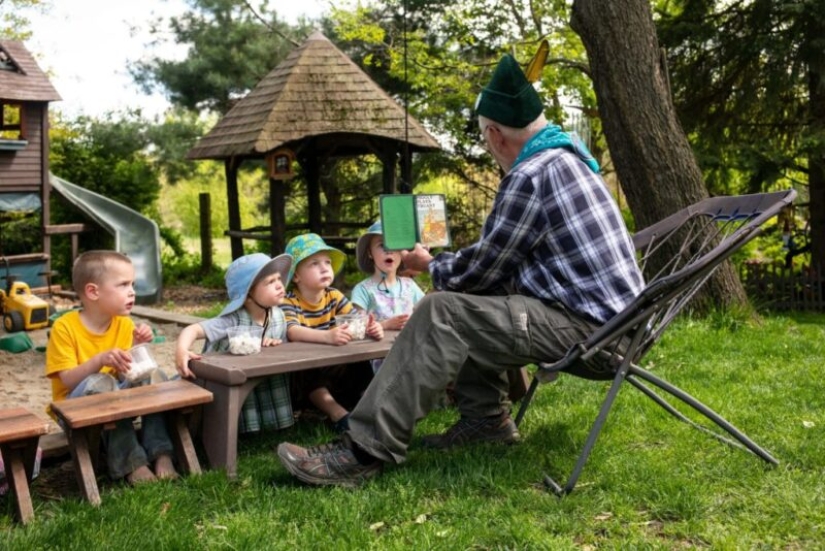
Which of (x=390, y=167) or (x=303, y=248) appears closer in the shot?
(x=303, y=248)

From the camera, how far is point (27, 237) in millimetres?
13359

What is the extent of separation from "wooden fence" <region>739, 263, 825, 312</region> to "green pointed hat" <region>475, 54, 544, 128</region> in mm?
7926

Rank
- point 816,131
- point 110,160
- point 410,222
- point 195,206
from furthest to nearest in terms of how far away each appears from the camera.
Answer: point 195,206
point 110,160
point 816,131
point 410,222

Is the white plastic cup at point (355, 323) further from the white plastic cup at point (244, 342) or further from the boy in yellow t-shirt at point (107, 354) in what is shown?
the boy in yellow t-shirt at point (107, 354)

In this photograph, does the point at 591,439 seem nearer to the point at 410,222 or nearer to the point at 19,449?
the point at 410,222

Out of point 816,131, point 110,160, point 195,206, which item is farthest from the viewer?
point 195,206

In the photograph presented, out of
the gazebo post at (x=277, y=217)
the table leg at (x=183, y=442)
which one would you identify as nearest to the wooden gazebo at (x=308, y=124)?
the gazebo post at (x=277, y=217)

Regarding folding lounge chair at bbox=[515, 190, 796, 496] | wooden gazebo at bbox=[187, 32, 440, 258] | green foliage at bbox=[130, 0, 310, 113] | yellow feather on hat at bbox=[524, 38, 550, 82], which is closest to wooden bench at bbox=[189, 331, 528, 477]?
folding lounge chair at bbox=[515, 190, 796, 496]

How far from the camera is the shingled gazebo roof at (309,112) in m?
10.9

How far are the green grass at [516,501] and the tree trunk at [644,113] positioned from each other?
10.5 feet

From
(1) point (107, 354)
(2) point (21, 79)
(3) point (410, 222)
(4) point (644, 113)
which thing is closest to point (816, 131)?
(4) point (644, 113)

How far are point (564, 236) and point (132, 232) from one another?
10577 mm

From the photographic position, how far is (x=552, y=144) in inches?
138

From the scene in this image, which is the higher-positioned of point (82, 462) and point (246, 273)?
point (246, 273)
